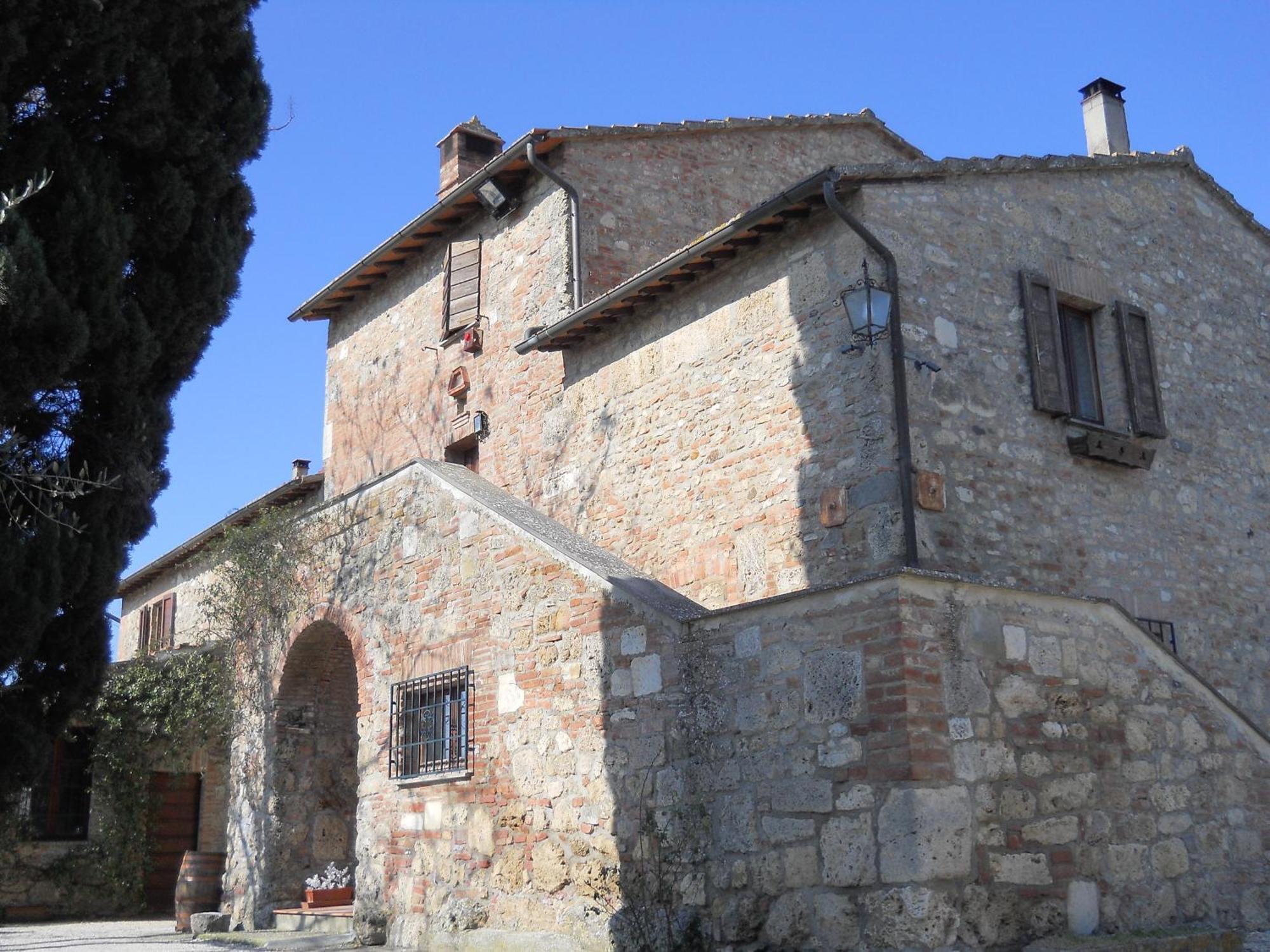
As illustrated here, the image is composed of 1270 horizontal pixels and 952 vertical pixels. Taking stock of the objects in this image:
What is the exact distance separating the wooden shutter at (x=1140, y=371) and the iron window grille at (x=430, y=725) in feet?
18.5

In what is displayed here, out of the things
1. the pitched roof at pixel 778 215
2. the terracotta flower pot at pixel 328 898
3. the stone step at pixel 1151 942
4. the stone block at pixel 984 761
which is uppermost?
the pitched roof at pixel 778 215

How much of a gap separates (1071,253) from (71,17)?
7.42 m

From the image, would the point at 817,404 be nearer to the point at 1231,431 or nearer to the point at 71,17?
the point at 1231,431

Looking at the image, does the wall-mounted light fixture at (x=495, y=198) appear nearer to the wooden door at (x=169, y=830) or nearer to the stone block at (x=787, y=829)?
the wooden door at (x=169, y=830)

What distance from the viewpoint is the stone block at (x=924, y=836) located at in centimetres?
549

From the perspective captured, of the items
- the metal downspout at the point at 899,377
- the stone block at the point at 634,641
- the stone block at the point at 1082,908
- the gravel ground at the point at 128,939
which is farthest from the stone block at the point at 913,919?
the gravel ground at the point at 128,939

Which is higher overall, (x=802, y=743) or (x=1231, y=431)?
(x=1231, y=431)

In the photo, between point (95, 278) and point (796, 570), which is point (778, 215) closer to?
point (796, 570)

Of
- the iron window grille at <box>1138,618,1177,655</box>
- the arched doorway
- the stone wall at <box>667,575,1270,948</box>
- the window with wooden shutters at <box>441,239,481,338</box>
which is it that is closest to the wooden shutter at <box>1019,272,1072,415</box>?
the iron window grille at <box>1138,618,1177,655</box>

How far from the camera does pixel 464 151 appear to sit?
14711 millimetres

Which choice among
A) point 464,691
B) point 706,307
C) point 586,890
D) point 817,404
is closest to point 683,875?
point 586,890

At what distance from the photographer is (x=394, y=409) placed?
14.5 meters

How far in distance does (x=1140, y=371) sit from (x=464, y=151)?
8.08 metres

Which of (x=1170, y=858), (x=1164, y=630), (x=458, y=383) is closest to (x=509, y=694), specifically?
(x=1170, y=858)
